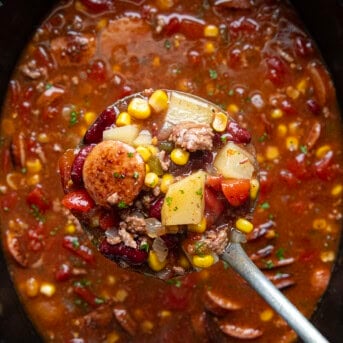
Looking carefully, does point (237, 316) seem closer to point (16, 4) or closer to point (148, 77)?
point (148, 77)

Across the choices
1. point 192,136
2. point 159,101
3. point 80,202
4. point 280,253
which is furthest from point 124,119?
point 280,253

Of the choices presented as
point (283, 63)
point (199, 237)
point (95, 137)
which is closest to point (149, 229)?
point (199, 237)

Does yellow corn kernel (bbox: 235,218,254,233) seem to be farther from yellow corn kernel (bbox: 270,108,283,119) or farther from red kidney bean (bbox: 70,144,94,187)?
yellow corn kernel (bbox: 270,108,283,119)

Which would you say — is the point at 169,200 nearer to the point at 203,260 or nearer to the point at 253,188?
the point at 203,260

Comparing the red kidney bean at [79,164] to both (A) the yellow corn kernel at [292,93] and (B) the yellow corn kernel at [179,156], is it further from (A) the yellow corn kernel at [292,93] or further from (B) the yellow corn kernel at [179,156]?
(A) the yellow corn kernel at [292,93]

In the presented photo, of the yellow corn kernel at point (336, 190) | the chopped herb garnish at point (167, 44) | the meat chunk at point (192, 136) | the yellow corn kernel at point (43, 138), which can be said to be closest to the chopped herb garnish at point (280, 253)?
the yellow corn kernel at point (336, 190)
